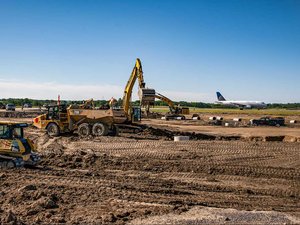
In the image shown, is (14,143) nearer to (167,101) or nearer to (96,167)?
(96,167)

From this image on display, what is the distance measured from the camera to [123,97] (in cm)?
2802

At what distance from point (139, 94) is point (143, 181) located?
54.8ft

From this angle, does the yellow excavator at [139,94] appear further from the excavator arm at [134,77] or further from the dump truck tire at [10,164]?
the dump truck tire at [10,164]

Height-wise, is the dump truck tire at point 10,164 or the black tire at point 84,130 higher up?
the black tire at point 84,130

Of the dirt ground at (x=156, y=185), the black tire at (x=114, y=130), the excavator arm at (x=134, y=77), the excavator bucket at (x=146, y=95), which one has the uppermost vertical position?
the excavator arm at (x=134, y=77)

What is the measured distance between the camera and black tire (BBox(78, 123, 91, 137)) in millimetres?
25062

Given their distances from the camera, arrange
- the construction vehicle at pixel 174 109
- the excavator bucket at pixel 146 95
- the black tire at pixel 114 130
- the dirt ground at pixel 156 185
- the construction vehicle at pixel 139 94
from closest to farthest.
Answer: the dirt ground at pixel 156 185 < the black tire at pixel 114 130 < the construction vehicle at pixel 139 94 < the excavator bucket at pixel 146 95 < the construction vehicle at pixel 174 109

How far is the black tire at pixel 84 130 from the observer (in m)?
25.1

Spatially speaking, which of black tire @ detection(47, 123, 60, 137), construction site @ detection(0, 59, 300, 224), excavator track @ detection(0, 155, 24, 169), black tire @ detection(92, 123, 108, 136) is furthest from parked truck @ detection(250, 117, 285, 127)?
excavator track @ detection(0, 155, 24, 169)

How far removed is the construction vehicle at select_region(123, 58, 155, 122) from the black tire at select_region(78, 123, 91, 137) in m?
2.72

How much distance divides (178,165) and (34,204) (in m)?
7.71

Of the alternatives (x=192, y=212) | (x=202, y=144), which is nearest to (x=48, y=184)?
(x=192, y=212)

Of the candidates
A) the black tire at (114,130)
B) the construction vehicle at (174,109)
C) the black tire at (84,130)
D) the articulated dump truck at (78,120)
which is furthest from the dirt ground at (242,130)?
the black tire at (84,130)

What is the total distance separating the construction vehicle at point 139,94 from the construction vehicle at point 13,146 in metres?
12.7
